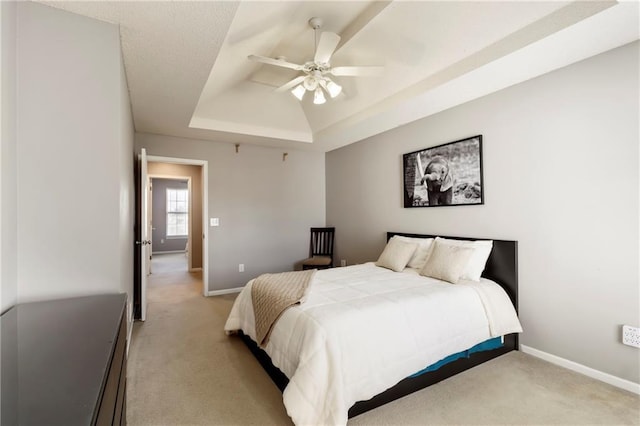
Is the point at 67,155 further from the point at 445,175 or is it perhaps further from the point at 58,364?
the point at 445,175

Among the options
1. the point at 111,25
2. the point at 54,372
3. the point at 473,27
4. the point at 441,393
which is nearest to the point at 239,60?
the point at 111,25

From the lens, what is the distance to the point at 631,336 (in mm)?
2119

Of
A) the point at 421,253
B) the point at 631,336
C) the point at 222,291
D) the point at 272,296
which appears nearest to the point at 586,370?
the point at 631,336

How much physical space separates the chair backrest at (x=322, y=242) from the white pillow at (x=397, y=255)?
73.8 inches

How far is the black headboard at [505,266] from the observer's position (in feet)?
9.08

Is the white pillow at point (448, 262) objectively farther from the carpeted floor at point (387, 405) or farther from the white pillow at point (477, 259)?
the carpeted floor at point (387, 405)

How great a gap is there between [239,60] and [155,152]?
2.15 m

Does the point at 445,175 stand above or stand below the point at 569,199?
above

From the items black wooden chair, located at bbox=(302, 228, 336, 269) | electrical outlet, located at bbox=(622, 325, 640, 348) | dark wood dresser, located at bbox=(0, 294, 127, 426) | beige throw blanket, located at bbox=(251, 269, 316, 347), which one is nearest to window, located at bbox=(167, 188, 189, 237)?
black wooden chair, located at bbox=(302, 228, 336, 269)

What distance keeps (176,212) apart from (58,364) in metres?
9.97

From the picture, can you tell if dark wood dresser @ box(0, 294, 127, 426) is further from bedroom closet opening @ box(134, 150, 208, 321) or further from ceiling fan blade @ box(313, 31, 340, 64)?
bedroom closet opening @ box(134, 150, 208, 321)

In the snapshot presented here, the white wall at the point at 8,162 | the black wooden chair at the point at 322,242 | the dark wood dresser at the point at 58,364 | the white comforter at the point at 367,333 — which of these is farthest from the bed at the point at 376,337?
the black wooden chair at the point at 322,242

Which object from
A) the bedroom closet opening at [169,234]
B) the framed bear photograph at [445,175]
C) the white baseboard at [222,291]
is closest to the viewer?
the framed bear photograph at [445,175]

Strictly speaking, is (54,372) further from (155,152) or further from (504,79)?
(155,152)
